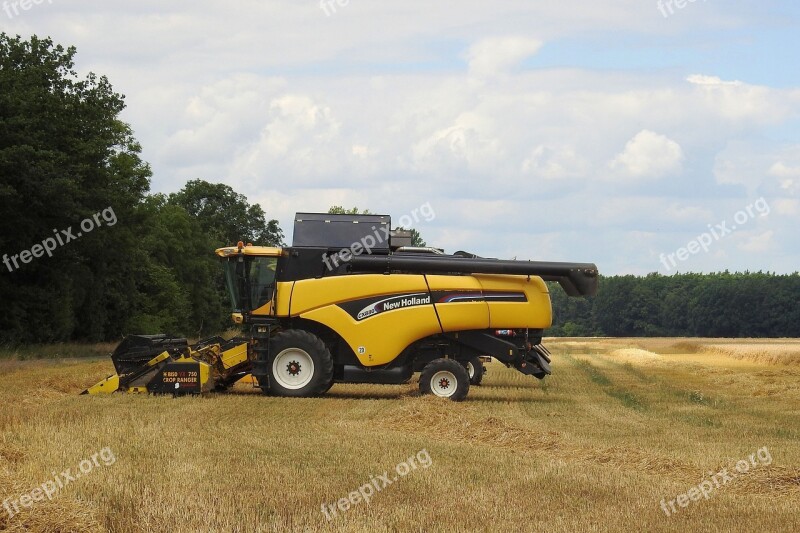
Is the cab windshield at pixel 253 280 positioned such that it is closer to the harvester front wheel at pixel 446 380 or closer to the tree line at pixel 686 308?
the harvester front wheel at pixel 446 380

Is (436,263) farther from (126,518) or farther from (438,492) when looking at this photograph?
(126,518)

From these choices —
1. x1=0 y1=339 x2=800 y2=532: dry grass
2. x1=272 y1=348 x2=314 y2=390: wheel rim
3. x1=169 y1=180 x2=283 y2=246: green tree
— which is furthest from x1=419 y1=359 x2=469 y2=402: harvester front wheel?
x1=169 y1=180 x2=283 y2=246: green tree

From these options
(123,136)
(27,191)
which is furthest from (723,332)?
(27,191)

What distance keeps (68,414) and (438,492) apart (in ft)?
26.5

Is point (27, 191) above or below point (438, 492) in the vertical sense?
above

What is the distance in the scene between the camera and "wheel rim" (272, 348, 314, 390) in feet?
73.2

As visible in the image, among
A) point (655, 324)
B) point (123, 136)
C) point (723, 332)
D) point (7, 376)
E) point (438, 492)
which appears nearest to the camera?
point (438, 492)

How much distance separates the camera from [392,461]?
12.4 m

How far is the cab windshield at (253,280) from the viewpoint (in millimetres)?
22922

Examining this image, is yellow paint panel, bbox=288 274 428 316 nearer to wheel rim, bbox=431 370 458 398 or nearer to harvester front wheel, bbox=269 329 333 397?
harvester front wheel, bbox=269 329 333 397

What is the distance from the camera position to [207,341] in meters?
23.2

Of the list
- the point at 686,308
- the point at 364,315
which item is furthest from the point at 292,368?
the point at 686,308

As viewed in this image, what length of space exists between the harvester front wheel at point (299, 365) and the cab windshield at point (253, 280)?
1062 millimetres


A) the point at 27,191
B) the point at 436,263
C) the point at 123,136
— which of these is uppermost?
the point at 123,136
